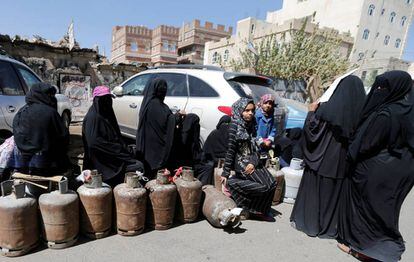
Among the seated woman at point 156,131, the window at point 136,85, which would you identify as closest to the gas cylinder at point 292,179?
the seated woman at point 156,131

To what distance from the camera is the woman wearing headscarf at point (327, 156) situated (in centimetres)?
298

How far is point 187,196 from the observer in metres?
3.22

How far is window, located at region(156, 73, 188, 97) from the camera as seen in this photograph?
4.90 metres

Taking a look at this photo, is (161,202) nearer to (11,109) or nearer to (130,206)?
(130,206)

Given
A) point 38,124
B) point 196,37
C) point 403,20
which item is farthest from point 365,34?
point 38,124

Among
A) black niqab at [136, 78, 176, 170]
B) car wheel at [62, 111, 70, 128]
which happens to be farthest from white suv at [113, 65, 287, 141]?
car wheel at [62, 111, 70, 128]

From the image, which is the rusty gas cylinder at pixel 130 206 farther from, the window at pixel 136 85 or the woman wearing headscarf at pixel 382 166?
the window at pixel 136 85

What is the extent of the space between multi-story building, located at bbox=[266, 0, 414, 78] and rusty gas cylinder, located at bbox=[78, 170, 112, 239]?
34.0m

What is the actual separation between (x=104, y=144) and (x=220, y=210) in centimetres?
160

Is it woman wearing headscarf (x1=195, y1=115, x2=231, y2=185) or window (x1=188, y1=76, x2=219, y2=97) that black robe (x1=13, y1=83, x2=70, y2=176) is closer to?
woman wearing headscarf (x1=195, y1=115, x2=231, y2=185)

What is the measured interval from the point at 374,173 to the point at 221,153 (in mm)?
2061

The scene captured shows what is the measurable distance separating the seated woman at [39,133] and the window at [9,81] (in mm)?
1824

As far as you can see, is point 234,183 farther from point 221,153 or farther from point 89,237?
point 89,237

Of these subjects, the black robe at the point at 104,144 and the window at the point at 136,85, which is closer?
the black robe at the point at 104,144
